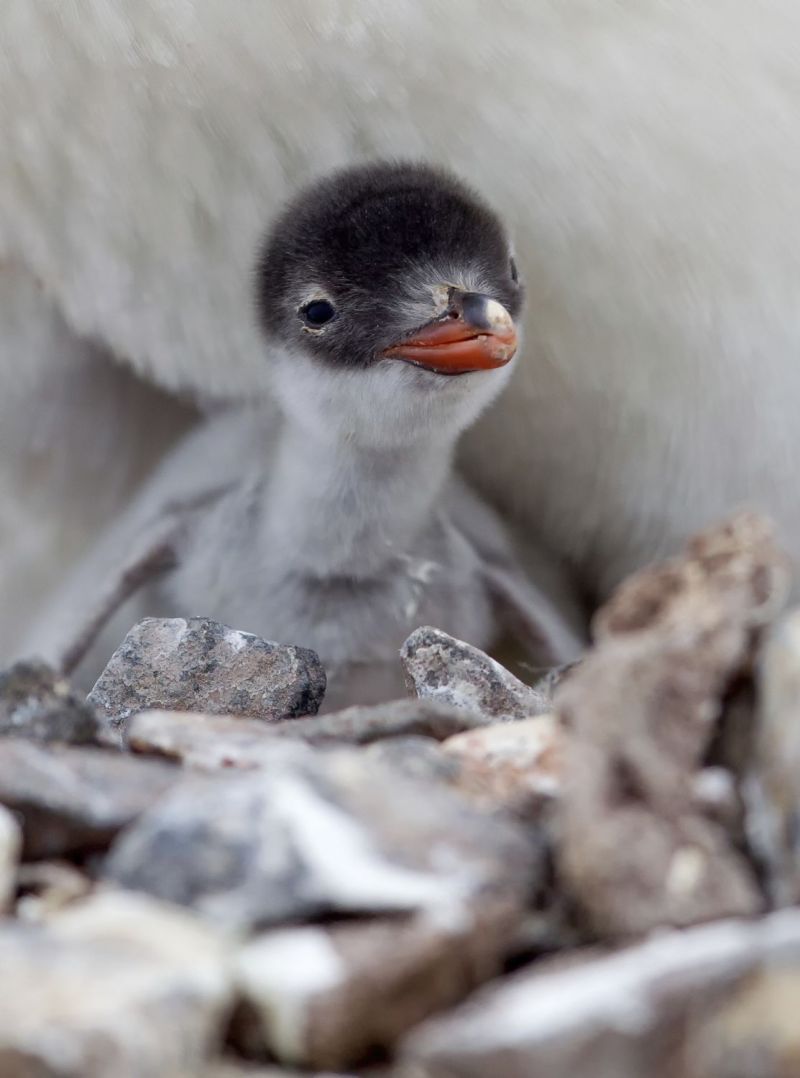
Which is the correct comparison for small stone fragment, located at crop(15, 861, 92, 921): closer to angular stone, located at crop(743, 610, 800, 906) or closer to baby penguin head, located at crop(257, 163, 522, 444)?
angular stone, located at crop(743, 610, 800, 906)

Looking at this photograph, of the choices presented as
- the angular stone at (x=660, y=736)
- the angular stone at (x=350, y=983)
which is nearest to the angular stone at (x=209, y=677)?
the angular stone at (x=660, y=736)

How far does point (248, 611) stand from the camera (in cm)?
159

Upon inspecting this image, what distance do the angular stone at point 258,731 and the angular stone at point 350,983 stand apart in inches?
8.8

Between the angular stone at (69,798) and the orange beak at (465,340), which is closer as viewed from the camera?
the angular stone at (69,798)

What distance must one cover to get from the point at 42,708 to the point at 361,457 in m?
0.69

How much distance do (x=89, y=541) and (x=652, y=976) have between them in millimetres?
1429

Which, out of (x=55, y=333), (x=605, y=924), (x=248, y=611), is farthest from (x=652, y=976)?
(x=55, y=333)

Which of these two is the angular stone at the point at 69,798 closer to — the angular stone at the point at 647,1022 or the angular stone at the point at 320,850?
the angular stone at the point at 320,850

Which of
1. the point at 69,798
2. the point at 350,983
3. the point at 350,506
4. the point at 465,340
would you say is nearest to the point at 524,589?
the point at 350,506

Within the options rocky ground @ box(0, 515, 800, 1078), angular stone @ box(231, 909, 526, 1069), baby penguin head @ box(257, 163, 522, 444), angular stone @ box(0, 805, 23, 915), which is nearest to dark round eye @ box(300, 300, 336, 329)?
baby penguin head @ box(257, 163, 522, 444)

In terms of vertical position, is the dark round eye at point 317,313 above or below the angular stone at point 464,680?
above

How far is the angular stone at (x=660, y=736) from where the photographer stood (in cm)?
66

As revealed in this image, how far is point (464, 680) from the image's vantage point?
1217 mm

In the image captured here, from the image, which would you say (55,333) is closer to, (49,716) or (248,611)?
(248,611)
